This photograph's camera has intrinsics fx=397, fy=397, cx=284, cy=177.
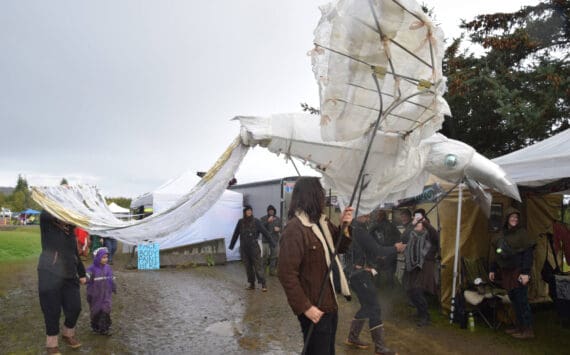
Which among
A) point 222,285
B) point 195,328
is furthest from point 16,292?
point 195,328

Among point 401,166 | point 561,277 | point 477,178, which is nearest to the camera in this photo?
point 401,166

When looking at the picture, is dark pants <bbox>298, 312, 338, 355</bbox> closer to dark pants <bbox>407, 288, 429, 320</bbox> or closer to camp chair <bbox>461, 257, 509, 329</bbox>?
dark pants <bbox>407, 288, 429, 320</bbox>

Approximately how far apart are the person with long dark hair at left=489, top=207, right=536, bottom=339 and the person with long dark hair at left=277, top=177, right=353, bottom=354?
12.1 feet

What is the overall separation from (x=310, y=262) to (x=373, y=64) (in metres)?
1.49

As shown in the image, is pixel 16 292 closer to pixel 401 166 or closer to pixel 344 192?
pixel 344 192

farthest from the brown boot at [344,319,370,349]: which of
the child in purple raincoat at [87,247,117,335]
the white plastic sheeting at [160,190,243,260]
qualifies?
the white plastic sheeting at [160,190,243,260]

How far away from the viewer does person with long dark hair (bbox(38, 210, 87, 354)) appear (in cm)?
445

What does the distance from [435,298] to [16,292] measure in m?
8.88

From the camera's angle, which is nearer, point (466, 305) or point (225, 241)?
point (466, 305)

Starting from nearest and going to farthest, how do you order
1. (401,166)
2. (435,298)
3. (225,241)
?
(401,166) < (435,298) < (225,241)

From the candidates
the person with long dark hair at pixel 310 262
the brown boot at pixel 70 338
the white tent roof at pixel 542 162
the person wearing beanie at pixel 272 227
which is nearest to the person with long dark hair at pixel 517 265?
the white tent roof at pixel 542 162

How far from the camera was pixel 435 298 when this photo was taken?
754 centimetres

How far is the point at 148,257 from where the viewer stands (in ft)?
40.0

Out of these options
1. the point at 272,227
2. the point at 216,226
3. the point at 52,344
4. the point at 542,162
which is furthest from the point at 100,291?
the point at 216,226
